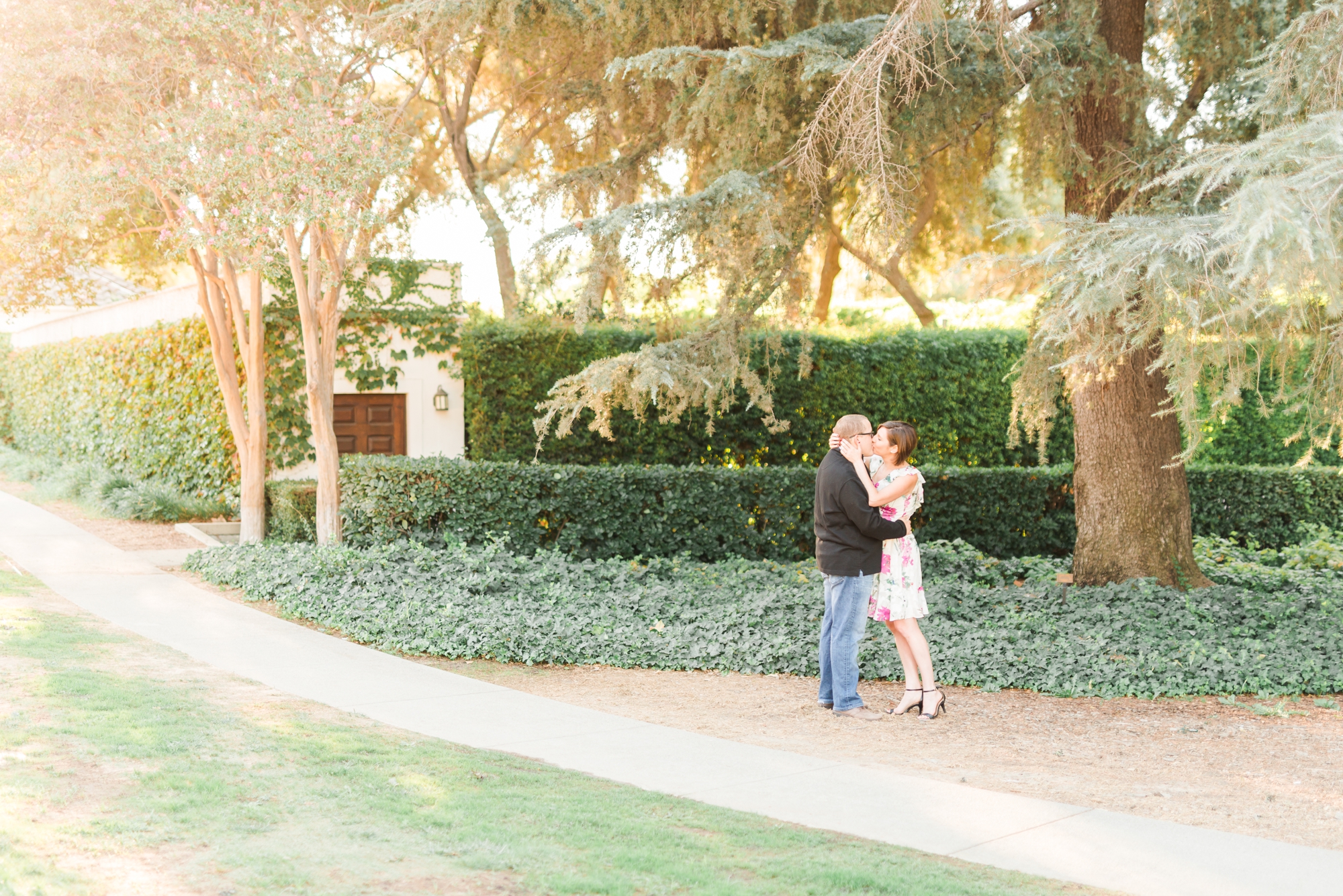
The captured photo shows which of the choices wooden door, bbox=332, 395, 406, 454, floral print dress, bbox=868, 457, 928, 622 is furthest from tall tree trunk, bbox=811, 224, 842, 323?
floral print dress, bbox=868, 457, 928, 622

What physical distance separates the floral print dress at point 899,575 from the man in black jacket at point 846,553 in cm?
7

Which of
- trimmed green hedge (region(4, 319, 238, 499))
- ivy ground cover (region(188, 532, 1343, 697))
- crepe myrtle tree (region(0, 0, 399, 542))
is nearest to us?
ivy ground cover (region(188, 532, 1343, 697))

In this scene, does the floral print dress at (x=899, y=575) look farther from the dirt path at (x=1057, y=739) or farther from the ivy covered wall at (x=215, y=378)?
the ivy covered wall at (x=215, y=378)

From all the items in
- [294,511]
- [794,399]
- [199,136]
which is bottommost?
[294,511]

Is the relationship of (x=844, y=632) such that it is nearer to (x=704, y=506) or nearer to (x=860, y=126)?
(x=860, y=126)

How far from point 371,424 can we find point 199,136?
5.21 meters

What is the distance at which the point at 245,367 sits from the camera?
1290 centimetres

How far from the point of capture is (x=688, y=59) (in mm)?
8789

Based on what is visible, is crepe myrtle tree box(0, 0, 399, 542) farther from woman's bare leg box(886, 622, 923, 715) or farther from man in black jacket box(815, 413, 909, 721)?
woman's bare leg box(886, 622, 923, 715)

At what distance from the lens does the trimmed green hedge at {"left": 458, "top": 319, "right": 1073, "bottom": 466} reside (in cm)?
1376

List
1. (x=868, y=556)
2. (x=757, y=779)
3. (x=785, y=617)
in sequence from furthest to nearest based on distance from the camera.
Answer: (x=785, y=617) → (x=868, y=556) → (x=757, y=779)

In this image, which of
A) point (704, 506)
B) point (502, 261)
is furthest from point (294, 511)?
point (502, 261)

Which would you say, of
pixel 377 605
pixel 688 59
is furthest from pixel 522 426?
pixel 688 59

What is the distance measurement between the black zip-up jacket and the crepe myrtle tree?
18.5ft
